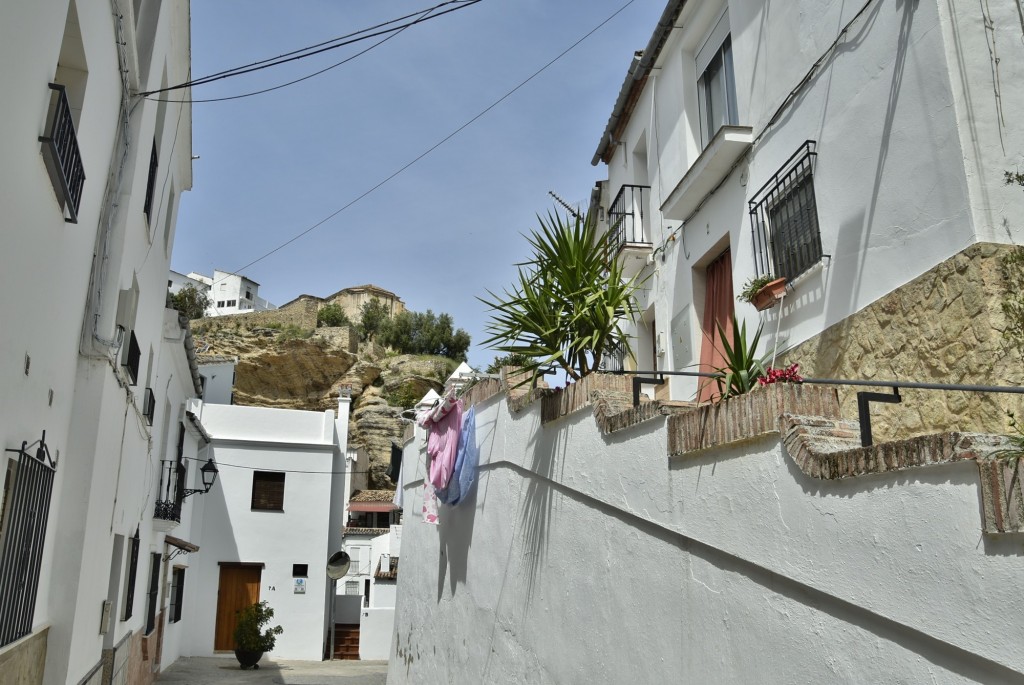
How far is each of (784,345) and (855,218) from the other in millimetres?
1431

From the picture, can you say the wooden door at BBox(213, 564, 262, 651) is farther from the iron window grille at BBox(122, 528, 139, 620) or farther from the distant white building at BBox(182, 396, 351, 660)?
the iron window grille at BBox(122, 528, 139, 620)

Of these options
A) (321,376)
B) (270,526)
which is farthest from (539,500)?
(321,376)

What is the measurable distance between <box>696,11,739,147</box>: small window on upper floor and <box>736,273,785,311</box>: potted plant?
216cm

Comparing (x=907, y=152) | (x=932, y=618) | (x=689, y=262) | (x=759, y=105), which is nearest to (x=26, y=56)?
(x=932, y=618)

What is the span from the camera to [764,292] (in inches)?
283

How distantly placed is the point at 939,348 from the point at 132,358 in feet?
24.0

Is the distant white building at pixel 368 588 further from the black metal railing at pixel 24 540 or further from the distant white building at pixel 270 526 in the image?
the black metal railing at pixel 24 540

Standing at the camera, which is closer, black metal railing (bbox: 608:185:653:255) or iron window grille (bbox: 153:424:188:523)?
black metal railing (bbox: 608:185:653:255)

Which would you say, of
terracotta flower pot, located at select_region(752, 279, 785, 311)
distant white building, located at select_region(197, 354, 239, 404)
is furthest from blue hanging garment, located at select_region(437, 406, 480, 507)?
distant white building, located at select_region(197, 354, 239, 404)

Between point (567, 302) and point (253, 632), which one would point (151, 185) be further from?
point (253, 632)

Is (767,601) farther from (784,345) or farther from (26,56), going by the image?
(26,56)

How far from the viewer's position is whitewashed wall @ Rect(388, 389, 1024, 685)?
276 cm

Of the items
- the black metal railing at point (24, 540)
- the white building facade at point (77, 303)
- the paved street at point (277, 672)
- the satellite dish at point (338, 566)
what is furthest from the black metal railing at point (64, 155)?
the satellite dish at point (338, 566)

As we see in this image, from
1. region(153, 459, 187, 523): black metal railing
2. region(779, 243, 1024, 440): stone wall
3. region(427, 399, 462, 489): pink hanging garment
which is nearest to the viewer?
region(779, 243, 1024, 440): stone wall
